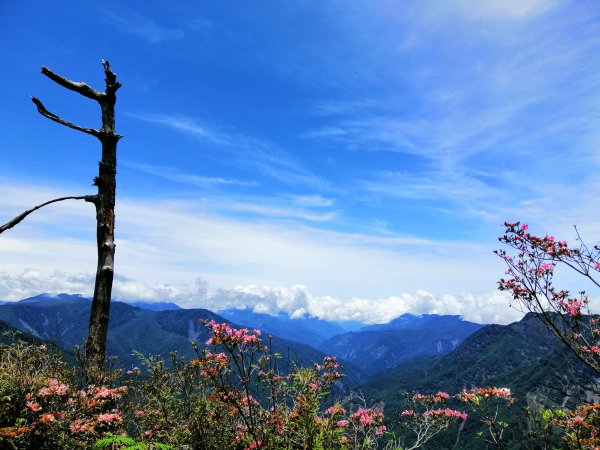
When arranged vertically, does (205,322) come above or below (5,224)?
below

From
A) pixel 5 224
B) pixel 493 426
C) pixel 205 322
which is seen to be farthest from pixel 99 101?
pixel 493 426

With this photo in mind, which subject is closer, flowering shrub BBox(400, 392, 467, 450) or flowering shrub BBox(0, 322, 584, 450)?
flowering shrub BBox(0, 322, 584, 450)

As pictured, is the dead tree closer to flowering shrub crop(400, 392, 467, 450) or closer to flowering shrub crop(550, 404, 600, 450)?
flowering shrub crop(400, 392, 467, 450)

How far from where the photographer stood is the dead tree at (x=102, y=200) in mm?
5719

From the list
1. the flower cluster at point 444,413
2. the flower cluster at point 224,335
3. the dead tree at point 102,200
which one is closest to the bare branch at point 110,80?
the dead tree at point 102,200

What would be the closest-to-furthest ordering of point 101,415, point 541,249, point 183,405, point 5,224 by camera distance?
point 5,224, point 101,415, point 183,405, point 541,249

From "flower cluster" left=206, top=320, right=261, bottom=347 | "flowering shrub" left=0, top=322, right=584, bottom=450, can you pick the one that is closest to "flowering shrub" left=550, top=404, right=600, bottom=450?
"flowering shrub" left=0, top=322, right=584, bottom=450

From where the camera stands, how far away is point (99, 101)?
20.1ft

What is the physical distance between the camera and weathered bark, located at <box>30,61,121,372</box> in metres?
→ 5.72

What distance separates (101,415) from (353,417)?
4966 millimetres

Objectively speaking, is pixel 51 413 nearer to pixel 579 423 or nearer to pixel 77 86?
pixel 77 86

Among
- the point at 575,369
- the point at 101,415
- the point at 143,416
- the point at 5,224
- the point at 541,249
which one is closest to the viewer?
the point at 5,224

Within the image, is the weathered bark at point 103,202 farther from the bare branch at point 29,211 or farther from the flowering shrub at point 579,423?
the flowering shrub at point 579,423

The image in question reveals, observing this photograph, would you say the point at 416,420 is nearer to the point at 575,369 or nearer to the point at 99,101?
the point at 99,101
